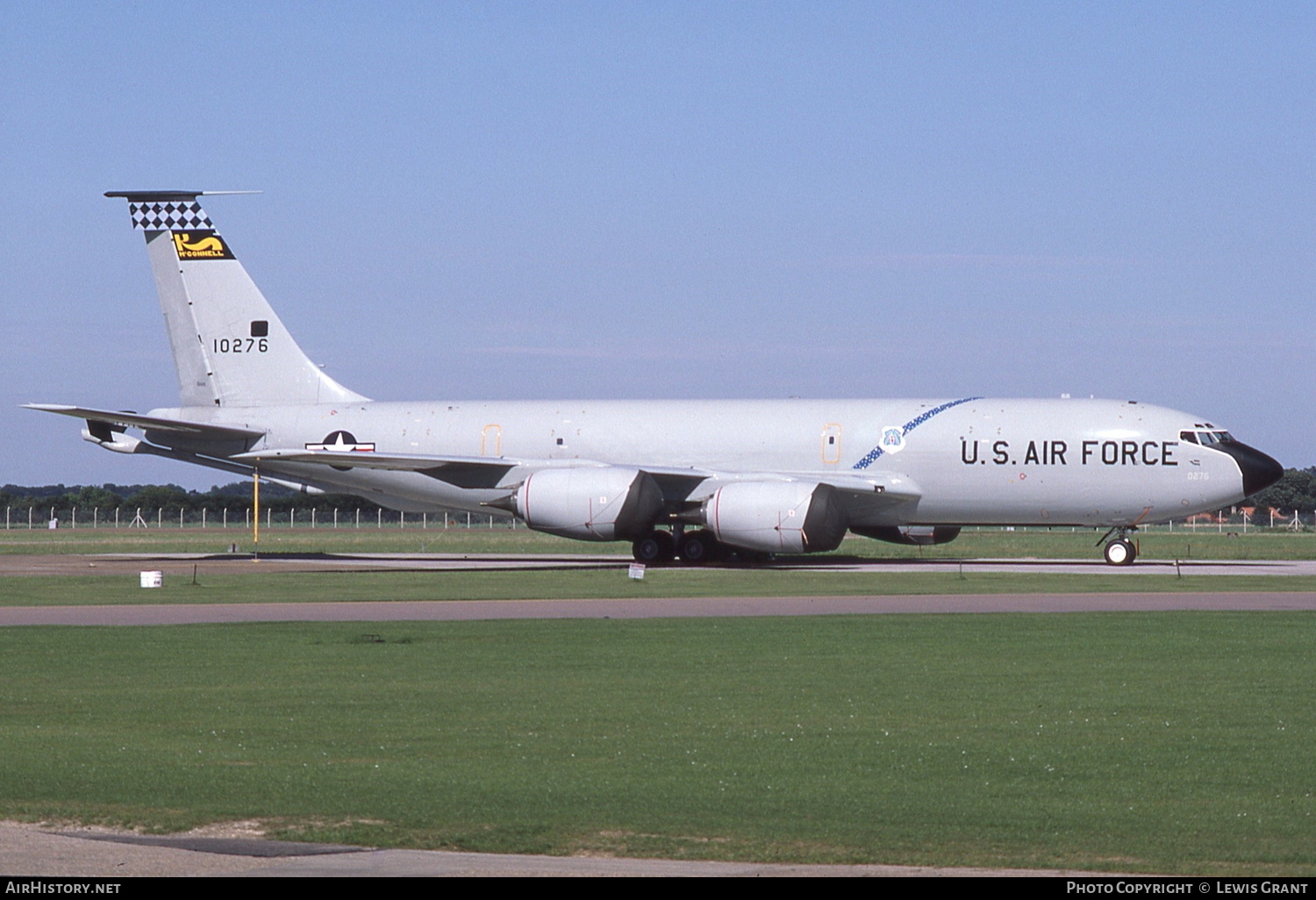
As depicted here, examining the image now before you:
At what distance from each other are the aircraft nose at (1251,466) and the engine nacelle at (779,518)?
34.1ft

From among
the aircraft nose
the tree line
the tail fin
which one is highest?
the tail fin

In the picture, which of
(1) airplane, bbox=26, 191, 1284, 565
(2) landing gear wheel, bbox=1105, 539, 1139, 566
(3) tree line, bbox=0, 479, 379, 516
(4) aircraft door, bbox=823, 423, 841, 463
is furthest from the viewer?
(3) tree line, bbox=0, 479, 379, 516

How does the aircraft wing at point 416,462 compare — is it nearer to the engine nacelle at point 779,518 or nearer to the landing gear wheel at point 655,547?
the landing gear wheel at point 655,547

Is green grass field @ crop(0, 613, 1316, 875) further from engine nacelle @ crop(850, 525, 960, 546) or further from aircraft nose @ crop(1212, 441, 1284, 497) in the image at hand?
engine nacelle @ crop(850, 525, 960, 546)

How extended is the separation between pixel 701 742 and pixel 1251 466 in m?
32.6

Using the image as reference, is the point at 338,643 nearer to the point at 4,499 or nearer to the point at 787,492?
the point at 787,492

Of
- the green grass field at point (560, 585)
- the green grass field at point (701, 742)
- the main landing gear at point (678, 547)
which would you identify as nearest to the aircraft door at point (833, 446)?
the main landing gear at point (678, 547)

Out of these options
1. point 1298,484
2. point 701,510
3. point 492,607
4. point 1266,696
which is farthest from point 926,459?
point 1298,484

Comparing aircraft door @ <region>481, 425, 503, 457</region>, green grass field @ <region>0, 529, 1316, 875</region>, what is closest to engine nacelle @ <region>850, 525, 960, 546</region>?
aircraft door @ <region>481, 425, 503, 457</region>

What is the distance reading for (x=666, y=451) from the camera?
4578 centimetres

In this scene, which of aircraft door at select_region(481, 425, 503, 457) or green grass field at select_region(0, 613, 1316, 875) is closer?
green grass field at select_region(0, 613, 1316, 875)

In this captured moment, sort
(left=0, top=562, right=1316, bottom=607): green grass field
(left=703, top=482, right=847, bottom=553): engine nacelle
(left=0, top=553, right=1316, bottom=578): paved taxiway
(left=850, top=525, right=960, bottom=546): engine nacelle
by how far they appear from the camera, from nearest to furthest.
A: 1. (left=0, top=562, right=1316, bottom=607): green grass field
2. (left=703, top=482, right=847, bottom=553): engine nacelle
3. (left=0, top=553, right=1316, bottom=578): paved taxiway
4. (left=850, top=525, right=960, bottom=546): engine nacelle

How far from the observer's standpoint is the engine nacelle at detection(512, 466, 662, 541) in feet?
140

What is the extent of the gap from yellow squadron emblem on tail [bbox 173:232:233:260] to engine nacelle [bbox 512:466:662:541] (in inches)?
567
